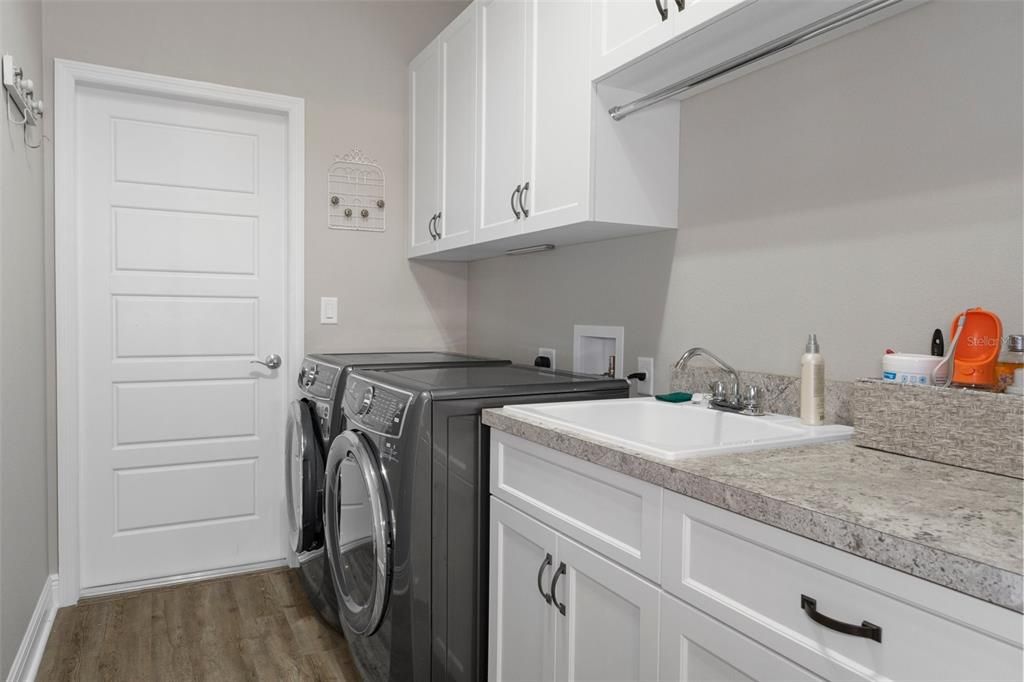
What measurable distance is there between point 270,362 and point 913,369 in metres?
2.47

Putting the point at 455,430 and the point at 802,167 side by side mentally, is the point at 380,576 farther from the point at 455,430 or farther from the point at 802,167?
the point at 802,167

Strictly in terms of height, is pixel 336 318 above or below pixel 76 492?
above

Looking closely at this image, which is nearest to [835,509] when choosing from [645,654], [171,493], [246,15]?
[645,654]

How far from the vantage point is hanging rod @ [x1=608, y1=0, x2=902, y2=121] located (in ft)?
3.84

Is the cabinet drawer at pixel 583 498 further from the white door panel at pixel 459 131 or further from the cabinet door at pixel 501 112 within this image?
the white door panel at pixel 459 131

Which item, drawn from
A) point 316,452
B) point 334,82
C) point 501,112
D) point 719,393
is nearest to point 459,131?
point 501,112

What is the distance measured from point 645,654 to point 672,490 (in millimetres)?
305

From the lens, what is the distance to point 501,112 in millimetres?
2125

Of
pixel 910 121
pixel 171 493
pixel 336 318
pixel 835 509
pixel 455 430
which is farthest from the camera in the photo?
pixel 336 318

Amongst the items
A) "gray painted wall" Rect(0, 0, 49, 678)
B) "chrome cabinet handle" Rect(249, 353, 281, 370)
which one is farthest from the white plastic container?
"chrome cabinet handle" Rect(249, 353, 281, 370)

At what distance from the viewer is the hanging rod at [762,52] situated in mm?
1171

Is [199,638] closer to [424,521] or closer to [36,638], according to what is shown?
[36,638]

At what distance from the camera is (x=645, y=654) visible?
111cm

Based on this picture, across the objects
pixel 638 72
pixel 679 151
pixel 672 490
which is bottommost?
pixel 672 490
